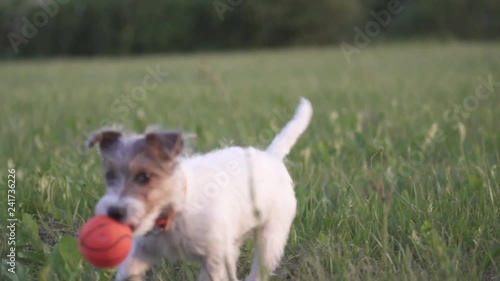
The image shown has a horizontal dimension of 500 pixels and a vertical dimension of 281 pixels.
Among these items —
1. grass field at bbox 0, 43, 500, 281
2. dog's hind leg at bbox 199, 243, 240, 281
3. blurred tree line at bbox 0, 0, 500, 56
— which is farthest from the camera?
blurred tree line at bbox 0, 0, 500, 56

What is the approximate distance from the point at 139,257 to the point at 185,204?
0.33 meters

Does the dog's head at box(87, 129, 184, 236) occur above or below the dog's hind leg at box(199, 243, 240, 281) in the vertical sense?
above

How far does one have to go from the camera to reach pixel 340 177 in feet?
14.6

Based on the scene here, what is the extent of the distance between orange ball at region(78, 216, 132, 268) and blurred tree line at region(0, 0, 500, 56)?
37573 millimetres

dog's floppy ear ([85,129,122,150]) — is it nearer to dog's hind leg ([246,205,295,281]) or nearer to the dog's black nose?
the dog's black nose

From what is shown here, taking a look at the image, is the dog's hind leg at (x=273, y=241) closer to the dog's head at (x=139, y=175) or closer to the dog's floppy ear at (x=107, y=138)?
the dog's head at (x=139, y=175)

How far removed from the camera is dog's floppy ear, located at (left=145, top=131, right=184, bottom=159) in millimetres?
2627

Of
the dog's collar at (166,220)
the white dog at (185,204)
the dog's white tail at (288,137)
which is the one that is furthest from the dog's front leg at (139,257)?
the dog's white tail at (288,137)

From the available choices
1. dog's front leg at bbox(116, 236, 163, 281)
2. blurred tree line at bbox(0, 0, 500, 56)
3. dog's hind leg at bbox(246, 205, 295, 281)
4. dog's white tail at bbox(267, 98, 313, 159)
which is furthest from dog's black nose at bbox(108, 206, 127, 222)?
blurred tree line at bbox(0, 0, 500, 56)

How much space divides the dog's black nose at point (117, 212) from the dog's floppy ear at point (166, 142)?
1.02 feet

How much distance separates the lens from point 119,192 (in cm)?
249

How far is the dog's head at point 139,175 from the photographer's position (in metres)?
2.48

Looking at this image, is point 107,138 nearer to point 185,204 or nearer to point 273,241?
point 185,204

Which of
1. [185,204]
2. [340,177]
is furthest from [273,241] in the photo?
[340,177]
